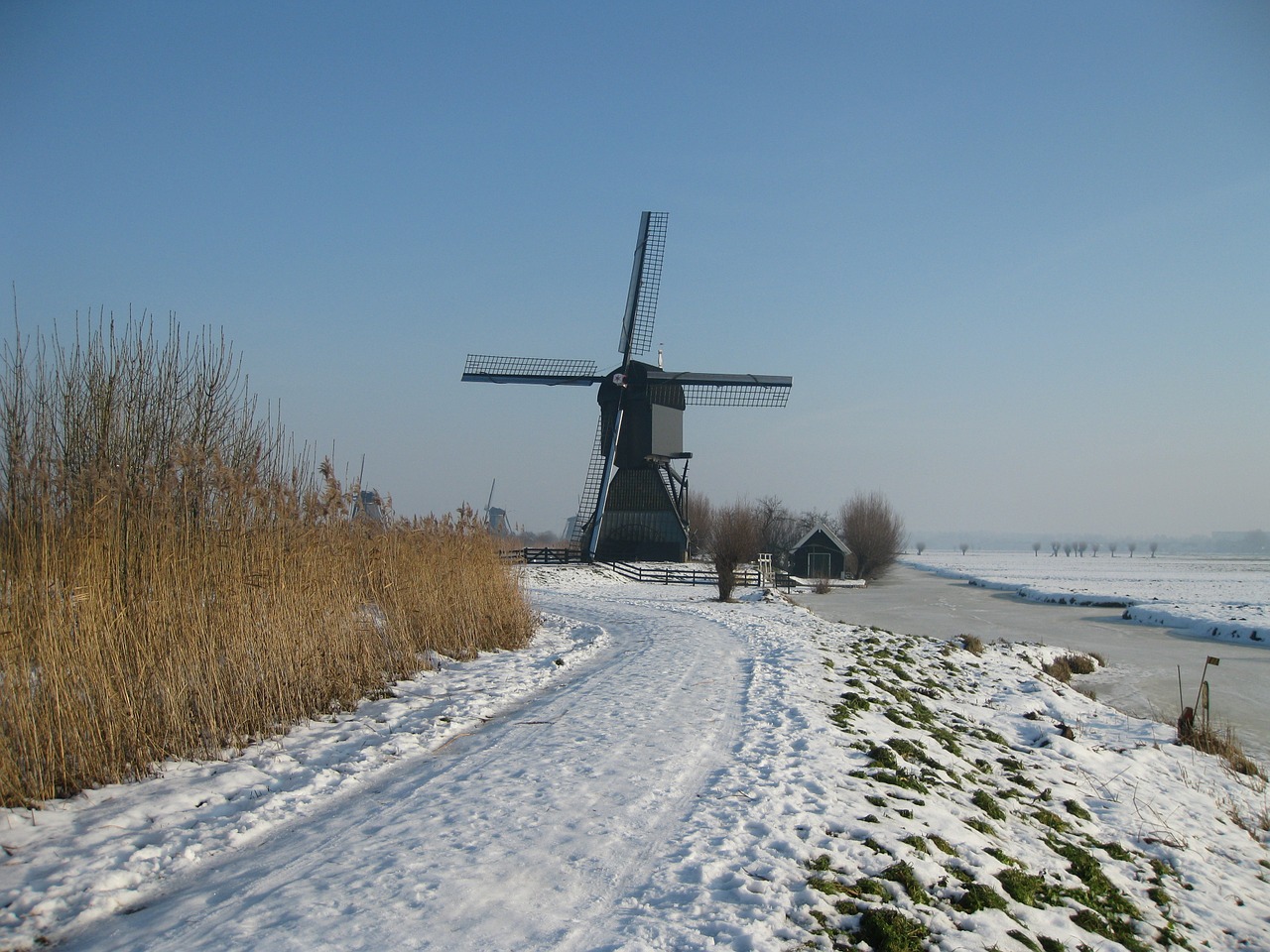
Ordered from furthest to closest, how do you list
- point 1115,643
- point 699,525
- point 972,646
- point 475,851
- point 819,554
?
point 699,525 → point 819,554 → point 1115,643 → point 972,646 → point 475,851

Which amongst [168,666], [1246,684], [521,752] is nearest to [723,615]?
[1246,684]

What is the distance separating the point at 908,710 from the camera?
10000mm

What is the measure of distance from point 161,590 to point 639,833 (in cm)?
405

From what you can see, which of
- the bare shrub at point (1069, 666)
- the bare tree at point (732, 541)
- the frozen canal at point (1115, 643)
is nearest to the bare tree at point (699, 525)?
the bare tree at point (732, 541)

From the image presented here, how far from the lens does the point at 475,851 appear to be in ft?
14.7

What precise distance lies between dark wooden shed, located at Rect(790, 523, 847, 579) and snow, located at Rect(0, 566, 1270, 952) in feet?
133

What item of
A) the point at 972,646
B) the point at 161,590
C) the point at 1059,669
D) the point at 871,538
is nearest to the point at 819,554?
the point at 871,538

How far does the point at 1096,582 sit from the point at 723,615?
48690mm

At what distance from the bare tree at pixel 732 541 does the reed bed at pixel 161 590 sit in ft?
47.7

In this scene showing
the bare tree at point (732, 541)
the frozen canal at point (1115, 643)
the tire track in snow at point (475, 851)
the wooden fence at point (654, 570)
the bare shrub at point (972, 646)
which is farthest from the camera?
the wooden fence at point (654, 570)

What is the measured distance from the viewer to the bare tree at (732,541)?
77.8 feet

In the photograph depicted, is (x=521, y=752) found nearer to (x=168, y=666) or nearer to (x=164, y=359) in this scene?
(x=168, y=666)

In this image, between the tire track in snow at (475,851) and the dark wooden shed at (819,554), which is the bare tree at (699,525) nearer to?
the dark wooden shed at (819,554)

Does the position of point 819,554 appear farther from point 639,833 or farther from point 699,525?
point 639,833
